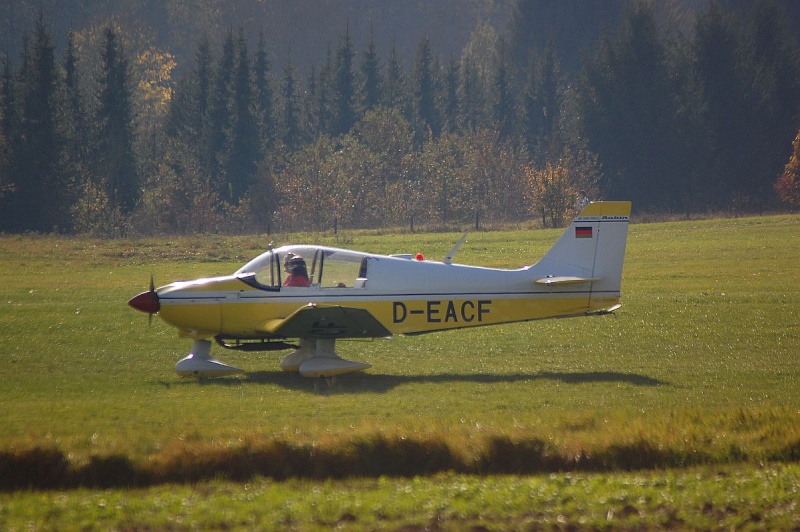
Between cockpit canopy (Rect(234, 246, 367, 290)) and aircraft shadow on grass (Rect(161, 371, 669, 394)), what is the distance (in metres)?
1.38

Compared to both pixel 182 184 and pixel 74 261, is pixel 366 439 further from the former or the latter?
pixel 182 184

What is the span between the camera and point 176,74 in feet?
448

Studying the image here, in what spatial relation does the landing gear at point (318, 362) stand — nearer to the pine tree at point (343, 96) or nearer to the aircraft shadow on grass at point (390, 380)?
the aircraft shadow on grass at point (390, 380)

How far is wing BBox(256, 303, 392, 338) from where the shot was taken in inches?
576

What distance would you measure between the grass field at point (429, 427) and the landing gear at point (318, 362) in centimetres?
23

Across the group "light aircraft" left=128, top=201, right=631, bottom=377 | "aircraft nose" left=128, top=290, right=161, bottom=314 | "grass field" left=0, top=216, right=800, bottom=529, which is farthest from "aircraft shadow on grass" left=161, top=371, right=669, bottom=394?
"aircraft nose" left=128, top=290, right=161, bottom=314

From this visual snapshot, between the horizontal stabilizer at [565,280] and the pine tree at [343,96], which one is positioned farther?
Result: the pine tree at [343,96]

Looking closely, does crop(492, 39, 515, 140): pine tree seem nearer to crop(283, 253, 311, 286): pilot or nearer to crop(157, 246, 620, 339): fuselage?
crop(157, 246, 620, 339): fuselage

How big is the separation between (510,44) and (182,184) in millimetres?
56884

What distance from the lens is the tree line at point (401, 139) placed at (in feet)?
198

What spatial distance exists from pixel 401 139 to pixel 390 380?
5251cm

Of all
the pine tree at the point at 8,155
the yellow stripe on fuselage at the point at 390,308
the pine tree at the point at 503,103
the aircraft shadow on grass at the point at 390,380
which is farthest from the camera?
the pine tree at the point at 503,103

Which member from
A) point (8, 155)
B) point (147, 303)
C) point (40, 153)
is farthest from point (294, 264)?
point (8, 155)

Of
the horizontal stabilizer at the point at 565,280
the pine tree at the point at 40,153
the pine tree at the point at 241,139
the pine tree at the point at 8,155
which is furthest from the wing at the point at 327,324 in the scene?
the pine tree at the point at 241,139
